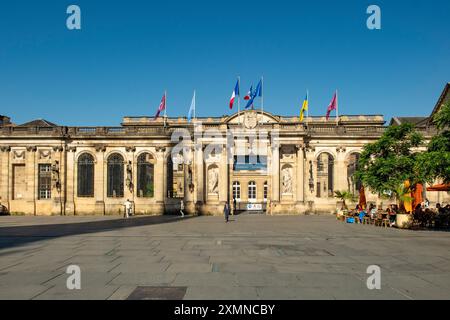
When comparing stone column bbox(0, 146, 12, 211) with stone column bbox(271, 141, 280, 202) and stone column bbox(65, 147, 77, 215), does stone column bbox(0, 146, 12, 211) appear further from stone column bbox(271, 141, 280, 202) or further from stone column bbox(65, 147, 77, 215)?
stone column bbox(271, 141, 280, 202)

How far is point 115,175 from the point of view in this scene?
40.4 metres

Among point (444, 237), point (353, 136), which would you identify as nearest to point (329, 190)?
point (353, 136)

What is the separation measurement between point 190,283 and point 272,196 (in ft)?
101

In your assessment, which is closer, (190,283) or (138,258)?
(190,283)

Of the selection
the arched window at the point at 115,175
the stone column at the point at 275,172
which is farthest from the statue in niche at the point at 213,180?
the arched window at the point at 115,175

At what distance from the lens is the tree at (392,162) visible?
80.4 ft

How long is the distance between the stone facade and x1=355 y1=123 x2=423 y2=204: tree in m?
12.5

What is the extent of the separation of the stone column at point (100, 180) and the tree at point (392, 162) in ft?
79.1

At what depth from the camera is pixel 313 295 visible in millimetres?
8078

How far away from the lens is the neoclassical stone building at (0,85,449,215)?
130ft

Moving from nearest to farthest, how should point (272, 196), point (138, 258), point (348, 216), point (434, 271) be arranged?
point (434, 271) < point (138, 258) < point (348, 216) < point (272, 196)

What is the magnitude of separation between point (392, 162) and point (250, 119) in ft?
56.3

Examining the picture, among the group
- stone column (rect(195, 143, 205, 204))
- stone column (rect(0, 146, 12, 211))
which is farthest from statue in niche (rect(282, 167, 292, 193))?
stone column (rect(0, 146, 12, 211))
